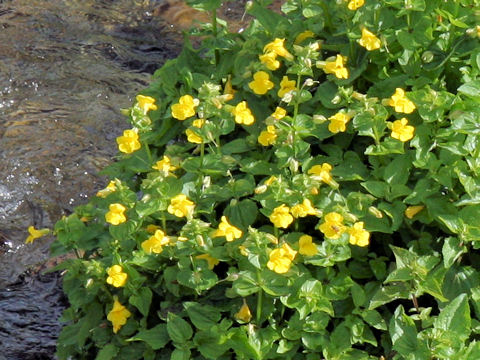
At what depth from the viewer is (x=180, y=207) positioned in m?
2.41

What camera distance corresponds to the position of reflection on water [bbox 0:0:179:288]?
13.0 ft

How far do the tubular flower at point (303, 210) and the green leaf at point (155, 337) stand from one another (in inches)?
19.4

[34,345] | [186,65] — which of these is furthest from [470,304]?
[34,345]

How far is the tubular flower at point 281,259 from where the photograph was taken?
7.38ft

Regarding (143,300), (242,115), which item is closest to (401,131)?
(242,115)

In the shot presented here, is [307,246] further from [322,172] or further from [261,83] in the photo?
[261,83]

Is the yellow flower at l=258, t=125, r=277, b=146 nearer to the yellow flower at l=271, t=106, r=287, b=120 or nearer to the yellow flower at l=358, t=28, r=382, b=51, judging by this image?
the yellow flower at l=271, t=106, r=287, b=120

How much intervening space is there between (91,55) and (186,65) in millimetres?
2188

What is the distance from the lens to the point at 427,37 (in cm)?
253

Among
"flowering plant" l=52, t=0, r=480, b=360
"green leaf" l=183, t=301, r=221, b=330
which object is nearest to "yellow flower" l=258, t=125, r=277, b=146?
"flowering plant" l=52, t=0, r=480, b=360

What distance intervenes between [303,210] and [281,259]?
0.13 meters

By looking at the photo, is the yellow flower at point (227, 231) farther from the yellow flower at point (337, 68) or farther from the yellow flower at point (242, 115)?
the yellow flower at point (337, 68)

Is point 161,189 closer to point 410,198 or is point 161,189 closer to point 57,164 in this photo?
point 410,198

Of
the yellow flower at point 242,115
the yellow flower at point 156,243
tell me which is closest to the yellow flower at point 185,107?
the yellow flower at point 242,115
